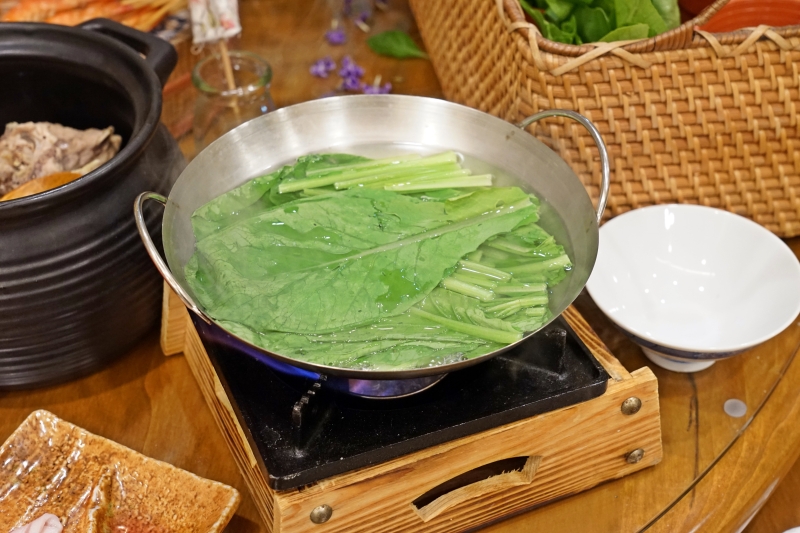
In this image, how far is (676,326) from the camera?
1490 millimetres

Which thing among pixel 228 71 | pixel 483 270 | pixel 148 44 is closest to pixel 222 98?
pixel 228 71

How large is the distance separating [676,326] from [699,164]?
40 centimetres

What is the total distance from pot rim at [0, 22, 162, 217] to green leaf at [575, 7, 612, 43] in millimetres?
973

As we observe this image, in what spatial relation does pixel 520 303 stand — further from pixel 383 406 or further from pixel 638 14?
pixel 638 14

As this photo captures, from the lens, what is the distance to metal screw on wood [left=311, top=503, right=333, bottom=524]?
3.41 ft

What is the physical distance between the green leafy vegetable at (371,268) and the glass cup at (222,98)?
2.33 ft

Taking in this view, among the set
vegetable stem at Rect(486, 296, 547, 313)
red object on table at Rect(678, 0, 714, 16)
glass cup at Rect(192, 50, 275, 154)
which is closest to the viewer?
vegetable stem at Rect(486, 296, 547, 313)

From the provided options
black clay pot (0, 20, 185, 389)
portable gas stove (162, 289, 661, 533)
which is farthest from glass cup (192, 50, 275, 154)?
portable gas stove (162, 289, 661, 533)

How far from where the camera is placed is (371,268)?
1.17 metres

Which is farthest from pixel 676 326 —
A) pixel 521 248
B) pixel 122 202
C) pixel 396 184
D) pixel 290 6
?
pixel 290 6

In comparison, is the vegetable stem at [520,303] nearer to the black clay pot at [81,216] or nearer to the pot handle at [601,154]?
the pot handle at [601,154]

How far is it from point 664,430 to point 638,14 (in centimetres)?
92

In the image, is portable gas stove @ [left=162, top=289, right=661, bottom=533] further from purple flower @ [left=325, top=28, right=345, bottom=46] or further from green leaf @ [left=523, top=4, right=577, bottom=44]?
purple flower @ [left=325, top=28, right=345, bottom=46]

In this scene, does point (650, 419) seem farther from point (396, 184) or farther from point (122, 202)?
point (122, 202)
